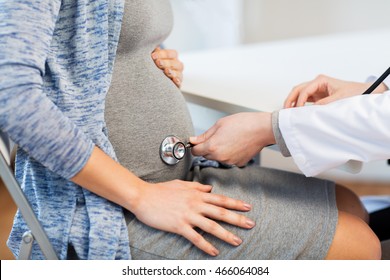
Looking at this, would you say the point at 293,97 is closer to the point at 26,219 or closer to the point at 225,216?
the point at 225,216

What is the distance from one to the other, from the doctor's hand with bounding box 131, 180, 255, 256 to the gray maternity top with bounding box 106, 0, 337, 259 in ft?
0.06

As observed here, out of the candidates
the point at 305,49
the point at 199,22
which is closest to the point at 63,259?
the point at 305,49

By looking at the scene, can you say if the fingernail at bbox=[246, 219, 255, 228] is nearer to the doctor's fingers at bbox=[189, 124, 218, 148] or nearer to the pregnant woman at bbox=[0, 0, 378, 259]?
the pregnant woman at bbox=[0, 0, 378, 259]

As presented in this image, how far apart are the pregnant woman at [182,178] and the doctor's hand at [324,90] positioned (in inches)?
6.2

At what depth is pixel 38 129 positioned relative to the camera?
2.28 ft

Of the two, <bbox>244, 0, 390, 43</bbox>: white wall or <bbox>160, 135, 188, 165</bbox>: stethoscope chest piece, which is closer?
<bbox>160, 135, 188, 165</bbox>: stethoscope chest piece

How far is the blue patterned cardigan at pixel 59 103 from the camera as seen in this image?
2.23 ft

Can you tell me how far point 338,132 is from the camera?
0.83 m

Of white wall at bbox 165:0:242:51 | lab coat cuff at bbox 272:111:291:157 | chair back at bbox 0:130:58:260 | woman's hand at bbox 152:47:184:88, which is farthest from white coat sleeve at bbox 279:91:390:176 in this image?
white wall at bbox 165:0:242:51

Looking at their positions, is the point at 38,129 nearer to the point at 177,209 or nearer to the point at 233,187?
the point at 177,209

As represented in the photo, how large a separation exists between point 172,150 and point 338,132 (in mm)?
271

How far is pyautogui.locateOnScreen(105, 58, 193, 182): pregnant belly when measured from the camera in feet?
2.77
